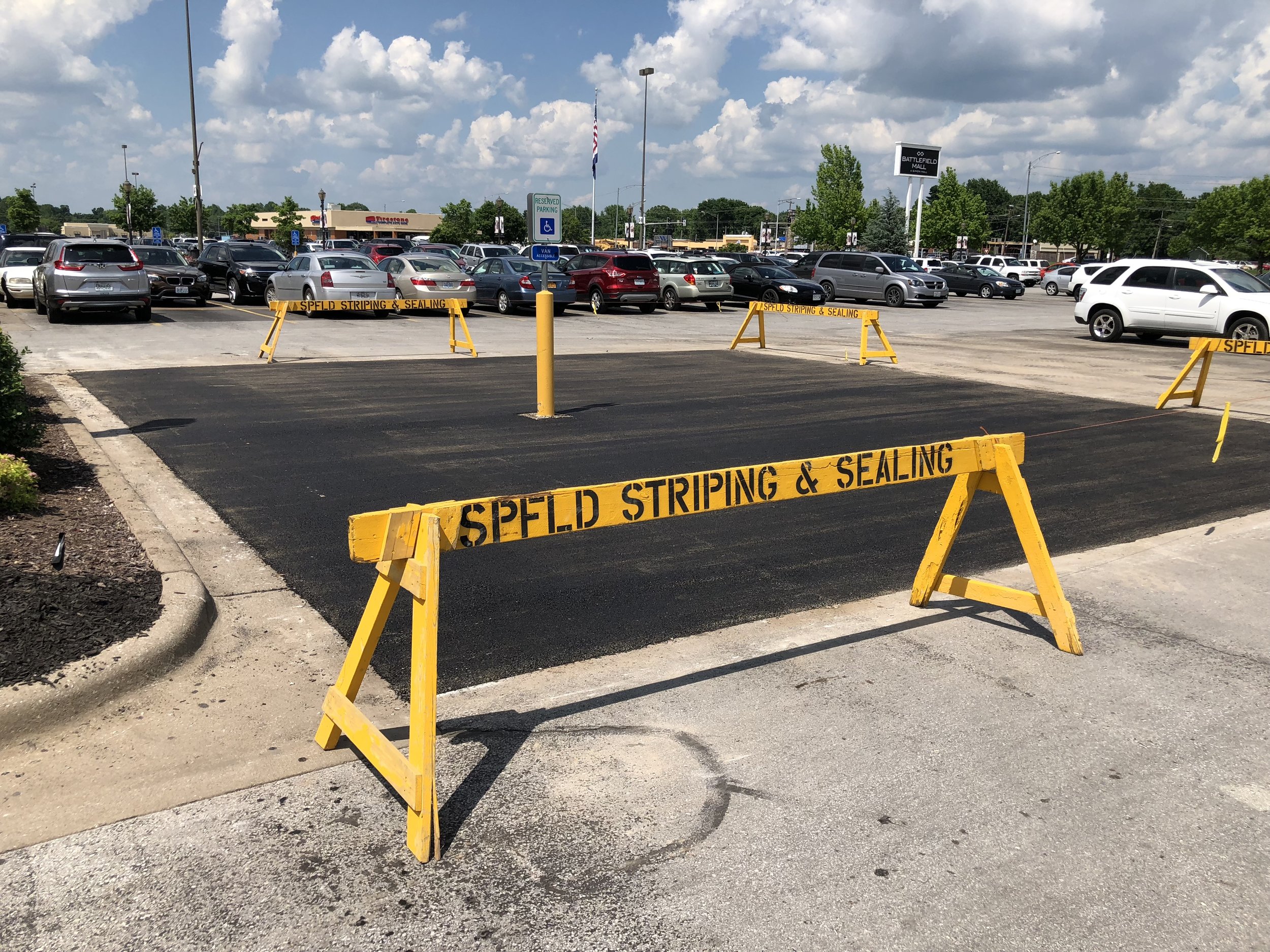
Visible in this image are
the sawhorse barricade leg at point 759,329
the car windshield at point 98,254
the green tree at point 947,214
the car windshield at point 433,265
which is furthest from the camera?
the green tree at point 947,214

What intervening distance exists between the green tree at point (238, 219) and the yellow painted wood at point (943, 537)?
117m

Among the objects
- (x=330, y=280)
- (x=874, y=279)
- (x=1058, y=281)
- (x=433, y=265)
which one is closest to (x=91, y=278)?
(x=330, y=280)

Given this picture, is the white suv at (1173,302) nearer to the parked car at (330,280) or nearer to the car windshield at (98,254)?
the parked car at (330,280)

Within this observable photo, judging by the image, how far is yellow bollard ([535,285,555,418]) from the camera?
11.0m

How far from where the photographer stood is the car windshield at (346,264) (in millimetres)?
24328

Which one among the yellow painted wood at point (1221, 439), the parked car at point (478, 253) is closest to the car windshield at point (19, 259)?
the parked car at point (478, 253)

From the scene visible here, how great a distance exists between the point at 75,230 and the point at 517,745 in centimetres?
15337

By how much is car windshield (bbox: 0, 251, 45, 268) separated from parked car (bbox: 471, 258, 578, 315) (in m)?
10.7

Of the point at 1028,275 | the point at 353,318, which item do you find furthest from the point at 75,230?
the point at 353,318

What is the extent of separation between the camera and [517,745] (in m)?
3.95

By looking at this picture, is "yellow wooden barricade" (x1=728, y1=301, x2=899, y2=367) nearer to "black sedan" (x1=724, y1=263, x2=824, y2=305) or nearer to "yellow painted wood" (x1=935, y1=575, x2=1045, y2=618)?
"yellow painted wood" (x1=935, y1=575, x2=1045, y2=618)

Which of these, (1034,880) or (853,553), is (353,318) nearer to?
(853,553)

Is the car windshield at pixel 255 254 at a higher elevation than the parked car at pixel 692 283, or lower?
higher

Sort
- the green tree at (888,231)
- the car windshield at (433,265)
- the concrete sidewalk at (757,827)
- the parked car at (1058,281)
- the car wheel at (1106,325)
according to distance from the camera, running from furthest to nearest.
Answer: the green tree at (888,231)
the parked car at (1058,281)
the car windshield at (433,265)
the car wheel at (1106,325)
the concrete sidewalk at (757,827)
